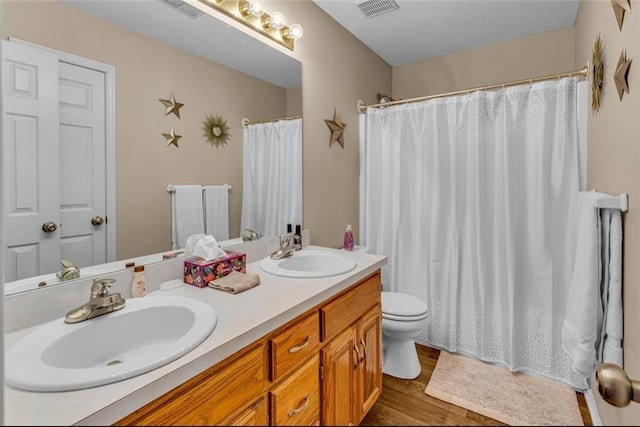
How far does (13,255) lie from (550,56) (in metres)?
3.15

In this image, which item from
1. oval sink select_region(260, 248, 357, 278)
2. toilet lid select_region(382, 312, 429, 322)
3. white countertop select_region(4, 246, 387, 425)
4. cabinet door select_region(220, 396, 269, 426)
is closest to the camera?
white countertop select_region(4, 246, 387, 425)

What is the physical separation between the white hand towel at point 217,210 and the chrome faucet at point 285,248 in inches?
11.5

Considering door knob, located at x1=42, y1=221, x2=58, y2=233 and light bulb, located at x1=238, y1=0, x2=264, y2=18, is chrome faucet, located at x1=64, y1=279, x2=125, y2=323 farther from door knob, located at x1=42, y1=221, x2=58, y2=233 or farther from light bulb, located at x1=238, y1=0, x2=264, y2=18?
light bulb, located at x1=238, y1=0, x2=264, y2=18

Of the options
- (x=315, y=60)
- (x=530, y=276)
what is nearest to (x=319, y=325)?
(x=530, y=276)

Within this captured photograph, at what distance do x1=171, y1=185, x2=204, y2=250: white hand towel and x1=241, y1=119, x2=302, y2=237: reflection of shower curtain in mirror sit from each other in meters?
0.26

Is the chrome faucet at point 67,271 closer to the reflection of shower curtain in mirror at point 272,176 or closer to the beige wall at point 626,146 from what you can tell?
the reflection of shower curtain in mirror at point 272,176

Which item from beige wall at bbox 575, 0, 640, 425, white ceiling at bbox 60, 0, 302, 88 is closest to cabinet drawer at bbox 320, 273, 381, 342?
beige wall at bbox 575, 0, 640, 425

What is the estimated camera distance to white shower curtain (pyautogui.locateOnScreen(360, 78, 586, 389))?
181 cm

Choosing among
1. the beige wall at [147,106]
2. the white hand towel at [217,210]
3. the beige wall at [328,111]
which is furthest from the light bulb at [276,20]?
the white hand towel at [217,210]

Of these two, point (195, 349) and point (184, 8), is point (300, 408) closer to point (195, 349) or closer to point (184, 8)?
point (195, 349)

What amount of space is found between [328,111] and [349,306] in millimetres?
1336

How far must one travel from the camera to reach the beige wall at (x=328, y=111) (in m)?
1.96

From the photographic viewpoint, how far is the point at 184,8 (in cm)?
125

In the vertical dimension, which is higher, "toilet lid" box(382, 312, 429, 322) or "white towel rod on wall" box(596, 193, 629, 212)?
"white towel rod on wall" box(596, 193, 629, 212)
